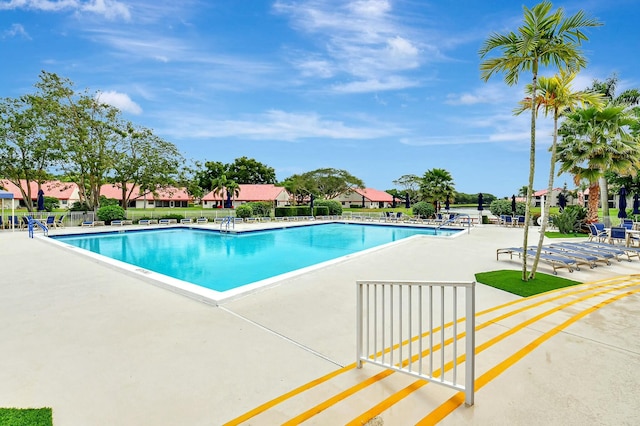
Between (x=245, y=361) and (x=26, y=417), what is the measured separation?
5.56ft

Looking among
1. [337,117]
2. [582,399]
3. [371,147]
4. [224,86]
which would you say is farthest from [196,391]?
[371,147]

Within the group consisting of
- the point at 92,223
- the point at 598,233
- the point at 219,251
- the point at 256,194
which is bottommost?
the point at 219,251

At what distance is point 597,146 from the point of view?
13.5 meters

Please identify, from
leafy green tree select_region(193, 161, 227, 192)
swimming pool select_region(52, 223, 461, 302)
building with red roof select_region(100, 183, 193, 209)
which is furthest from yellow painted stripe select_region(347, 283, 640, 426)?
leafy green tree select_region(193, 161, 227, 192)

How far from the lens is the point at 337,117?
38.3m

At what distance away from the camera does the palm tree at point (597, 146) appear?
535 inches

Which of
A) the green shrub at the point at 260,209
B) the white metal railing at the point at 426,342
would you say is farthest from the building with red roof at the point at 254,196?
the white metal railing at the point at 426,342

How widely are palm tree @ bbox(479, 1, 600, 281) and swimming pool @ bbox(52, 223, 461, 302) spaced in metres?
6.97

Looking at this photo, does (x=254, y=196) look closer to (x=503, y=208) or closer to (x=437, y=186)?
(x=437, y=186)

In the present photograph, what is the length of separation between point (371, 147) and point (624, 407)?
154ft

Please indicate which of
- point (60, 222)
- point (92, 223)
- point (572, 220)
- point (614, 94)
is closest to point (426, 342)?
point (572, 220)

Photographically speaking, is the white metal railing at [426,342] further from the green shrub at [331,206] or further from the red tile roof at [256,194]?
the red tile roof at [256,194]

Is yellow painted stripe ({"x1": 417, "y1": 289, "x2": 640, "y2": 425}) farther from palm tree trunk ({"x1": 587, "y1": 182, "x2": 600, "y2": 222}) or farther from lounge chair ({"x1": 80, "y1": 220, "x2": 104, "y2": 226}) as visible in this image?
lounge chair ({"x1": 80, "y1": 220, "x2": 104, "y2": 226})

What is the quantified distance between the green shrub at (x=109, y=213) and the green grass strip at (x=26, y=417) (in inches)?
889
